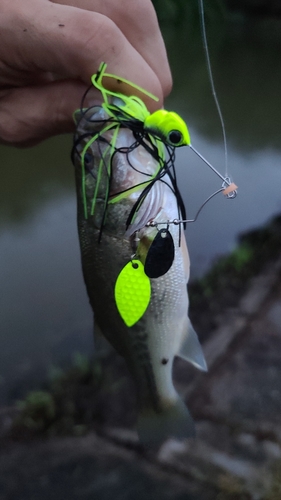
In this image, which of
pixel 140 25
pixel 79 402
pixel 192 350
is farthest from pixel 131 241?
pixel 79 402

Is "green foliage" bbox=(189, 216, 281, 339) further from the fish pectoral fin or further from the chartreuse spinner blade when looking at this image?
the chartreuse spinner blade

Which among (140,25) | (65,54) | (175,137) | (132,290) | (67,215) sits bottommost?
(67,215)

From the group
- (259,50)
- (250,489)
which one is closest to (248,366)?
(250,489)

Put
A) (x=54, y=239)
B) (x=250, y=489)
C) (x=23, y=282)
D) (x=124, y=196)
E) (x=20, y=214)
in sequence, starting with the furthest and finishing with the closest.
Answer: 1. (x=20, y=214)
2. (x=54, y=239)
3. (x=23, y=282)
4. (x=250, y=489)
5. (x=124, y=196)

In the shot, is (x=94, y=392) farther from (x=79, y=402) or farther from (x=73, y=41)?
(x=73, y=41)

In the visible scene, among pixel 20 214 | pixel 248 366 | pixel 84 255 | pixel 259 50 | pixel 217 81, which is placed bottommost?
pixel 248 366

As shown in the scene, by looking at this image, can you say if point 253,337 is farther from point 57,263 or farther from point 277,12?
point 277,12

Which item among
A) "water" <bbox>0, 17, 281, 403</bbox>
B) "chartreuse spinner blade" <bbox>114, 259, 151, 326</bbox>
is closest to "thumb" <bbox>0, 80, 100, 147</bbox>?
"chartreuse spinner blade" <bbox>114, 259, 151, 326</bbox>
